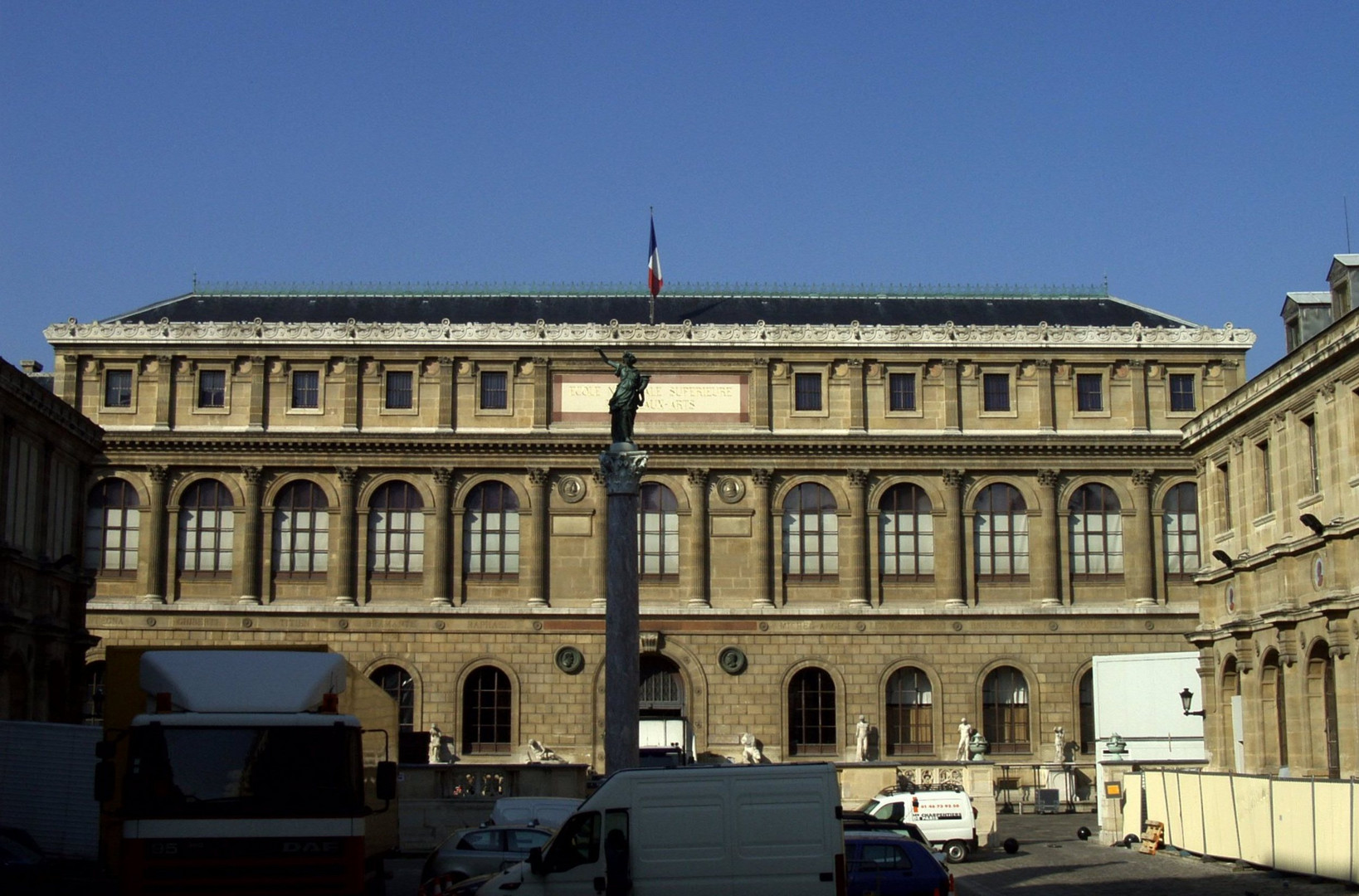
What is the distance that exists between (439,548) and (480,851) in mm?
30932

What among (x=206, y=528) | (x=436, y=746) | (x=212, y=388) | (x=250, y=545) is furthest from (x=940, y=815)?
(x=212, y=388)

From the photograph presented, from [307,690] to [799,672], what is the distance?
41.4m

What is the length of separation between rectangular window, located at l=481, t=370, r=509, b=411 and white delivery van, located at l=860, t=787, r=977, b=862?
2679cm

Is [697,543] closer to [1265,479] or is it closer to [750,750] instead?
[750,750]

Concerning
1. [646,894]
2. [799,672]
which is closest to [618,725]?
[646,894]

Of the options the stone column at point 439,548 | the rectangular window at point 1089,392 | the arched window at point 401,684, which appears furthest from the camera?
the rectangular window at point 1089,392

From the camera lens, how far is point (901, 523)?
205 feet

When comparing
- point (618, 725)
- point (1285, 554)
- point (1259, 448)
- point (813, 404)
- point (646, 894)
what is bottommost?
point (646, 894)

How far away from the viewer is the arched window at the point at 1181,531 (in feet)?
205

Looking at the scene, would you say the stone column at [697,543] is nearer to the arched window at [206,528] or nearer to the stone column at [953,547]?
the stone column at [953,547]

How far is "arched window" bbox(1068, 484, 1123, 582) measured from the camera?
62562 millimetres

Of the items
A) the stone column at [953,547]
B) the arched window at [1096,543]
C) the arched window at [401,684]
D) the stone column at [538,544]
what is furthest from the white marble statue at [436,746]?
the arched window at [1096,543]

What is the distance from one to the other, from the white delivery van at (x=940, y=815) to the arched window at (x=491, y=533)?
2437cm

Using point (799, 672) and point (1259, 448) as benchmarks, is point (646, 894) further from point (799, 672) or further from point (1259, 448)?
point (799, 672)
